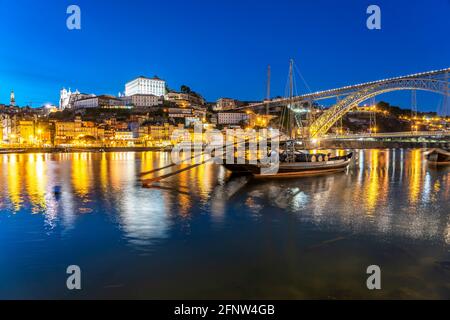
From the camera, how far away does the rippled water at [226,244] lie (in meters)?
6.48

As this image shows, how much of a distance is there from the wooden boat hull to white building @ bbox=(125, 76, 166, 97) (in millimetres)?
104920

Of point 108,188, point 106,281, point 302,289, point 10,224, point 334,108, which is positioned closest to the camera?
point 302,289

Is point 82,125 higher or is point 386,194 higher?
point 82,125

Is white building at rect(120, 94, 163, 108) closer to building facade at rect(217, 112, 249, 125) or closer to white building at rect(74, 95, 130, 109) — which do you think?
white building at rect(74, 95, 130, 109)

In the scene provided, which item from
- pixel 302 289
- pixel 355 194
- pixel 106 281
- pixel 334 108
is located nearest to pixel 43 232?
pixel 106 281

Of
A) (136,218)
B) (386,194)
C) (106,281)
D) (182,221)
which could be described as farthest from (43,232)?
(386,194)

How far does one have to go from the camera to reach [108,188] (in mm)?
20406

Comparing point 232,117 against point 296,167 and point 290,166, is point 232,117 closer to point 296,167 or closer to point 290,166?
point 296,167

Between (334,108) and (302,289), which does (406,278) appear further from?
(334,108)

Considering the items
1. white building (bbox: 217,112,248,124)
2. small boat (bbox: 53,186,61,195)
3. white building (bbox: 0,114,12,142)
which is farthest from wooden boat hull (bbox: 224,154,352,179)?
white building (bbox: 217,112,248,124)

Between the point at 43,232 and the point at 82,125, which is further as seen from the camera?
the point at 82,125

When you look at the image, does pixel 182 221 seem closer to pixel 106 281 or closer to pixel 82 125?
pixel 106 281

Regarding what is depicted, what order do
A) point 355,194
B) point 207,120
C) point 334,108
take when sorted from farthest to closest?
point 207,120 < point 334,108 < point 355,194

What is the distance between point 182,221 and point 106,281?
5109mm
